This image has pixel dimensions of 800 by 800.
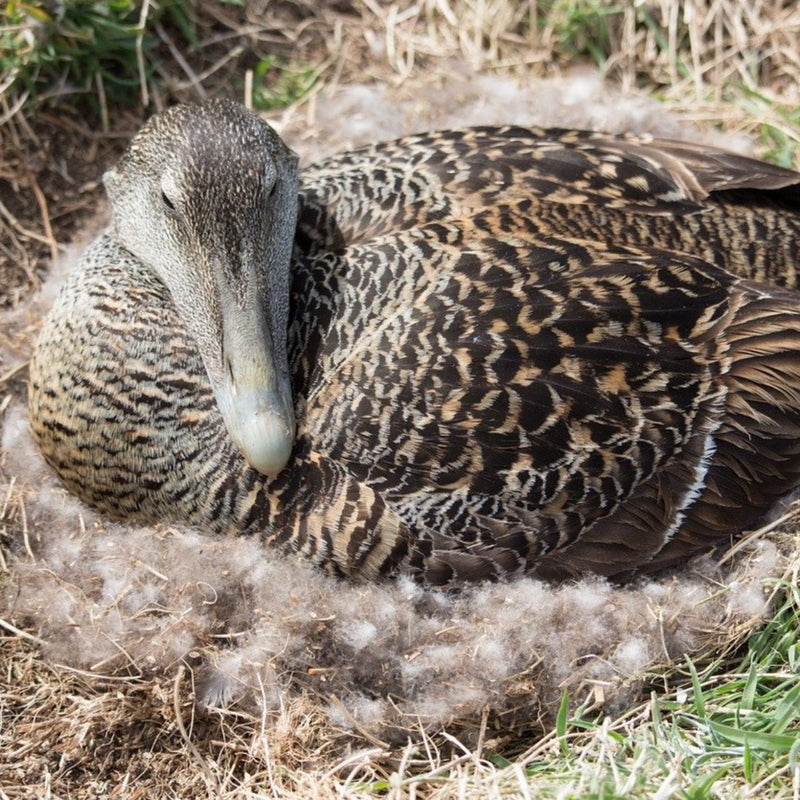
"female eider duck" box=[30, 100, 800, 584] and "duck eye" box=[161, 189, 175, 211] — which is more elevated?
"duck eye" box=[161, 189, 175, 211]

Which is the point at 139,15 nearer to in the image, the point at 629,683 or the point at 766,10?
the point at 766,10

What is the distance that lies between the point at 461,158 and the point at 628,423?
0.90 metres

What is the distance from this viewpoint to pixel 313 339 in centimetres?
272

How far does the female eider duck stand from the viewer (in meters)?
2.57

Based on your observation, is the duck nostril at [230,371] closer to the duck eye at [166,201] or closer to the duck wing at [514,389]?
the duck wing at [514,389]

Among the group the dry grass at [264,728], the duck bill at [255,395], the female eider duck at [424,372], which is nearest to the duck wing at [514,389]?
the female eider duck at [424,372]

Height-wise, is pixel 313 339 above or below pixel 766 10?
below

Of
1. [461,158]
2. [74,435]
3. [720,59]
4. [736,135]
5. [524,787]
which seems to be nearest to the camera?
[524,787]

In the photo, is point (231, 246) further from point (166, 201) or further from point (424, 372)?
point (424, 372)

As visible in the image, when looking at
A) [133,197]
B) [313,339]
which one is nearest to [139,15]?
[133,197]

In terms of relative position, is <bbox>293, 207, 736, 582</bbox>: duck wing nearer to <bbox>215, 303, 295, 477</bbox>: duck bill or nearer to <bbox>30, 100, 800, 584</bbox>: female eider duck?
<bbox>30, 100, 800, 584</bbox>: female eider duck

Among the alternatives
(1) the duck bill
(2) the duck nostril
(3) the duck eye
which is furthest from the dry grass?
(3) the duck eye

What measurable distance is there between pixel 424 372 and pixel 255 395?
406 mm

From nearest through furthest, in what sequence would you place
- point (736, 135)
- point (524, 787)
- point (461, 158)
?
point (524, 787) → point (461, 158) → point (736, 135)
